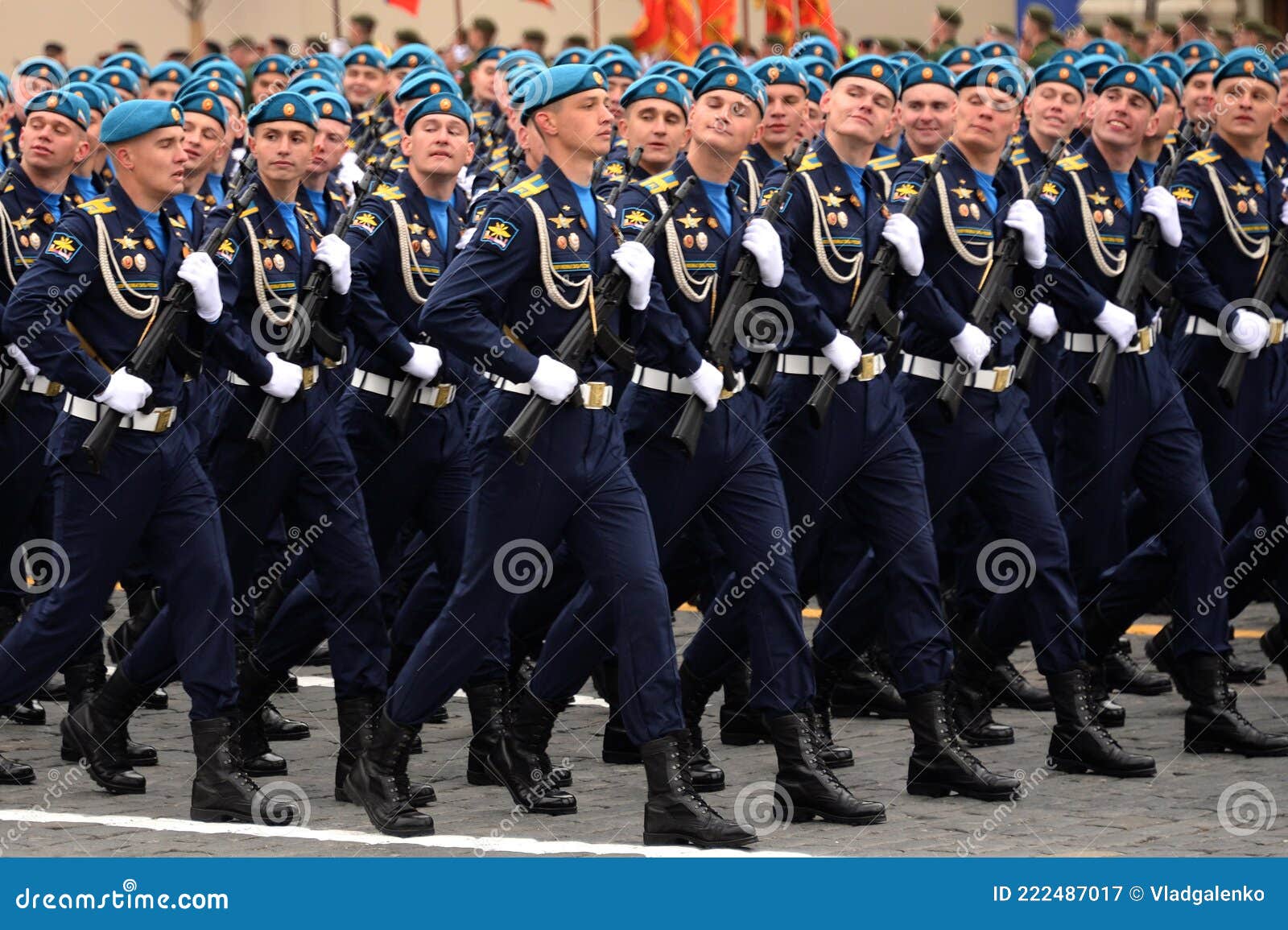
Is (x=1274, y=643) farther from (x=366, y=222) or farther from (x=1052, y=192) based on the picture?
(x=366, y=222)

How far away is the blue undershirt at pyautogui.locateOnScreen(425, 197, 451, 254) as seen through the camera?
8172mm

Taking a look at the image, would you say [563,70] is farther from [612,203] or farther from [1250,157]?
[1250,157]

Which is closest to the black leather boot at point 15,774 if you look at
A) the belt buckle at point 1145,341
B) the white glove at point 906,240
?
the white glove at point 906,240

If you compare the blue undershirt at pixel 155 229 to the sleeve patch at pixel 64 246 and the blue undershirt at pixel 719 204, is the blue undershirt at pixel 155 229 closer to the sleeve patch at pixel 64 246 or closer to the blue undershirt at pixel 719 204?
the sleeve patch at pixel 64 246

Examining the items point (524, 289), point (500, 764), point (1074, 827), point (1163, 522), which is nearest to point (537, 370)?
point (524, 289)

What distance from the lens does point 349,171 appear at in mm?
11000

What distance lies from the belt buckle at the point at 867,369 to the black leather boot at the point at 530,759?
137cm

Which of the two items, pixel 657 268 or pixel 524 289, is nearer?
pixel 524 289

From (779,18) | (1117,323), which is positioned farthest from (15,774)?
(779,18)

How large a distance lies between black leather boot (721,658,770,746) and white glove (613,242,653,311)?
1.72m

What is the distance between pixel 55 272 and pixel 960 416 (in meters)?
2.80

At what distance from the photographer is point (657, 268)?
23.6 feet

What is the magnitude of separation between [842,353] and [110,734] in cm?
248

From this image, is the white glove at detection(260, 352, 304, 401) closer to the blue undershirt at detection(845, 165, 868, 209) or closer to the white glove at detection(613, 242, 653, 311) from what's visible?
the white glove at detection(613, 242, 653, 311)
